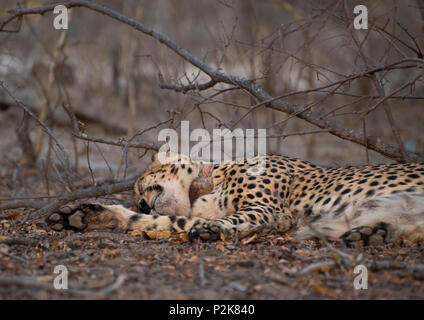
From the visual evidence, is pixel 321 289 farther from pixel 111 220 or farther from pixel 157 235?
pixel 111 220

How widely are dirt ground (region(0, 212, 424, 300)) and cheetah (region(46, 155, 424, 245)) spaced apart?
0.20 meters

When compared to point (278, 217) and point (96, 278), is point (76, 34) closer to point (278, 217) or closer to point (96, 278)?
point (278, 217)

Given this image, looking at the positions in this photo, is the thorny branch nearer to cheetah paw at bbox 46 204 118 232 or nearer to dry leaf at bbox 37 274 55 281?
cheetah paw at bbox 46 204 118 232

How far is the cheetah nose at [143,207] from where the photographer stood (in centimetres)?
382

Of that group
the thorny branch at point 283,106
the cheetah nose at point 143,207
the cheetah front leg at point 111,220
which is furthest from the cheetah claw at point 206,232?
the thorny branch at point 283,106

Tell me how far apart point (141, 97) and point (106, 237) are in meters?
7.95

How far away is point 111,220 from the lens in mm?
3469

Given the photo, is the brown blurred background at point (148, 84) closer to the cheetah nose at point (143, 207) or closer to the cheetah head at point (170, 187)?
the cheetah head at point (170, 187)

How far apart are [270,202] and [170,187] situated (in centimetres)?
83

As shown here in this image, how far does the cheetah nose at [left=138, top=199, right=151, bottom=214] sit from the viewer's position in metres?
3.82

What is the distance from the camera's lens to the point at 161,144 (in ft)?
13.9

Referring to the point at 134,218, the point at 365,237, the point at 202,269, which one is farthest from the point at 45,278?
the point at 365,237

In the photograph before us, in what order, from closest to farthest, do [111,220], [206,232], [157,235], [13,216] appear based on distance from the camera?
[206,232] → [157,235] → [111,220] → [13,216]
